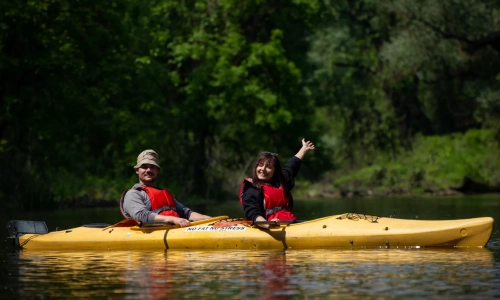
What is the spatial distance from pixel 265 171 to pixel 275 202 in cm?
42

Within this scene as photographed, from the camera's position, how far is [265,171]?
46.8 ft

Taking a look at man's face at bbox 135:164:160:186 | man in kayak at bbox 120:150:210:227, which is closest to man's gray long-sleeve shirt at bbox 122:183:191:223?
man in kayak at bbox 120:150:210:227

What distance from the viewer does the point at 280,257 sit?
13164 mm

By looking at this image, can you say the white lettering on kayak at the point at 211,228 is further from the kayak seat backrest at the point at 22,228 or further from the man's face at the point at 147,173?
Result: the kayak seat backrest at the point at 22,228

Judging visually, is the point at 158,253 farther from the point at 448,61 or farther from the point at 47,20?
the point at 448,61

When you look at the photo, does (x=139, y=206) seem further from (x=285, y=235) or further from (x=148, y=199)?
(x=285, y=235)

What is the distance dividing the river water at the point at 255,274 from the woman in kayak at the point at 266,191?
62cm

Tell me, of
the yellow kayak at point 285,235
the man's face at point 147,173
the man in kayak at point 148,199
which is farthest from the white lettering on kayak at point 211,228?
the man's face at point 147,173

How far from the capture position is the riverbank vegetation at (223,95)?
28219 mm

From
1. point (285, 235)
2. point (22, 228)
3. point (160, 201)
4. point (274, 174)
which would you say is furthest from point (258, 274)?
point (22, 228)

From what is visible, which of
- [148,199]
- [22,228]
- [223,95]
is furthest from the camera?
[223,95]

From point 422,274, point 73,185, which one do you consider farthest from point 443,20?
point 422,274

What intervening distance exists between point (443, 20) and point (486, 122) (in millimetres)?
3861

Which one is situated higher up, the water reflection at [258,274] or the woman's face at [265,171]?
the woman's face at [265,171]
